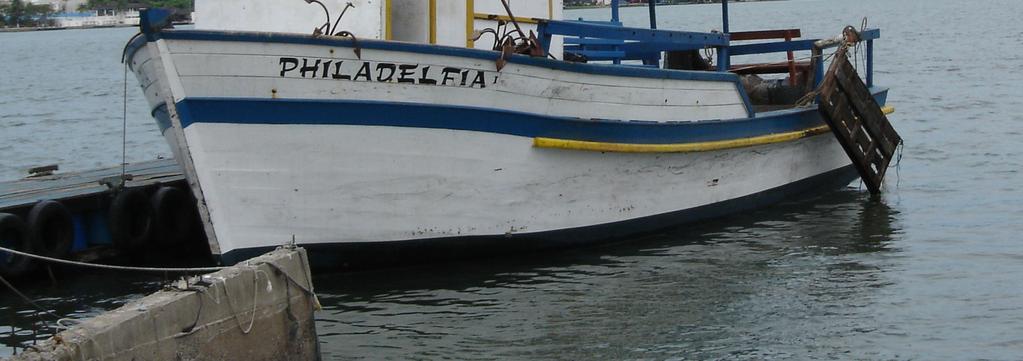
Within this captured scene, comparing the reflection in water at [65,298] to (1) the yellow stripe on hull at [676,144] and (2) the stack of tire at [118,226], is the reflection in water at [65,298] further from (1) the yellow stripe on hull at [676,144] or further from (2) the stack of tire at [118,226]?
(1) the yellow stripe on hull at [676,144]

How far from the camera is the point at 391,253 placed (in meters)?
11.6

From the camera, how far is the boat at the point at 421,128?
10.4 m

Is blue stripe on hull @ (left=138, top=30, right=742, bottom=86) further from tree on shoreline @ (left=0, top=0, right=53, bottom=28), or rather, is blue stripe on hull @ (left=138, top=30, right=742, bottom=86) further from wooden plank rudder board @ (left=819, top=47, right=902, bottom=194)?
tree on shoreline @ (left=0, top=0, right=53, bottom=28)

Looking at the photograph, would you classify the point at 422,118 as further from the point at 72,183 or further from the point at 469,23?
the point at 72,183

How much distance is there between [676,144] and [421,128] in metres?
2.99

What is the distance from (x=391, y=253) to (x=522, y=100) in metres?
1.67

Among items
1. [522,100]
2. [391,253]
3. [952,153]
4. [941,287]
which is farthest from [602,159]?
[952,153]

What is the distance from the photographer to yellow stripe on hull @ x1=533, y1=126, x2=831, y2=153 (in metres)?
Answer: 11.8

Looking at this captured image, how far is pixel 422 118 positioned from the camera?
1097cm

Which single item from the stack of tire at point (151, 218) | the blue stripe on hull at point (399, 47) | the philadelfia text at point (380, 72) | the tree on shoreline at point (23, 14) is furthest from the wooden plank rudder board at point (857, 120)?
the tree on shoreline at point (23, 14)

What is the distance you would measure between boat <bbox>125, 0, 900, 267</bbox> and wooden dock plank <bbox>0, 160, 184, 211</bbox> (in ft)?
5.72

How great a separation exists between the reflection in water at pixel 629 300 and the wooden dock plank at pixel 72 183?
284 cm

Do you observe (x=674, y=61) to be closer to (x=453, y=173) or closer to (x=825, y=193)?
(x=825, y=193)

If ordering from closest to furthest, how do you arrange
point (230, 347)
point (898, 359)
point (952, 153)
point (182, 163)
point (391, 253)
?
1. point (230, 347)
2. point (898, 359)
3. point (182, 163)
4. point (391, 253)
5. point (952, 153)
